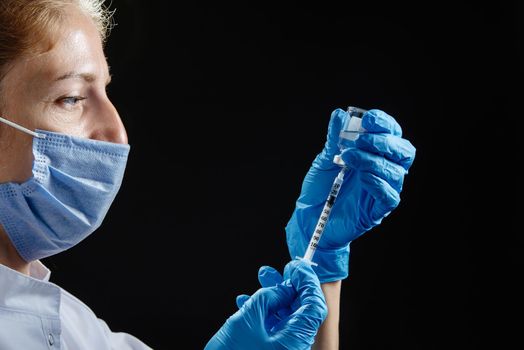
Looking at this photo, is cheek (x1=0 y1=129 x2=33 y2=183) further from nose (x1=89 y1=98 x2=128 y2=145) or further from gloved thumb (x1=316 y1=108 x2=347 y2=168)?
gloved thumb (x1=316 y1=108 x2=347 y2=168)

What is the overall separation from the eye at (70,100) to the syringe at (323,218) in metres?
0.71

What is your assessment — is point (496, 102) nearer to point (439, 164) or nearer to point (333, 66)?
point (439, 164)

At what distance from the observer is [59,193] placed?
1588mm

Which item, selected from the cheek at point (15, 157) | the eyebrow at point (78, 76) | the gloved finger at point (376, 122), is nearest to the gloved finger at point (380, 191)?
the gloved finger at point (376, 122)

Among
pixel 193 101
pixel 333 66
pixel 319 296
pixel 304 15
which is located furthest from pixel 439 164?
pixel 319 296

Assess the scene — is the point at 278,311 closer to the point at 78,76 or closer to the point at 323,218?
the point at 323,218

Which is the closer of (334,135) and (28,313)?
(28,313)

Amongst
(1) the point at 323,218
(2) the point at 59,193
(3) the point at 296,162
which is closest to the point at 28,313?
(2) the point at 59,193

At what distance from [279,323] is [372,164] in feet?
1.56

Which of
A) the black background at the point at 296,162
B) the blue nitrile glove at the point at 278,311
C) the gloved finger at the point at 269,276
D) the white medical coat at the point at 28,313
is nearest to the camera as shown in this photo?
the white medical coat at the point at 28,313

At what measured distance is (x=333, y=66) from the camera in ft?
9.05

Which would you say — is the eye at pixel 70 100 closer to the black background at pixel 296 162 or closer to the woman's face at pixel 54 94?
the woman's face at pixel 54 94

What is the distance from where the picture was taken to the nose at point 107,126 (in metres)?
1.62

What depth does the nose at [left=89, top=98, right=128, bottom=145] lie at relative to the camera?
1620 millimetres
